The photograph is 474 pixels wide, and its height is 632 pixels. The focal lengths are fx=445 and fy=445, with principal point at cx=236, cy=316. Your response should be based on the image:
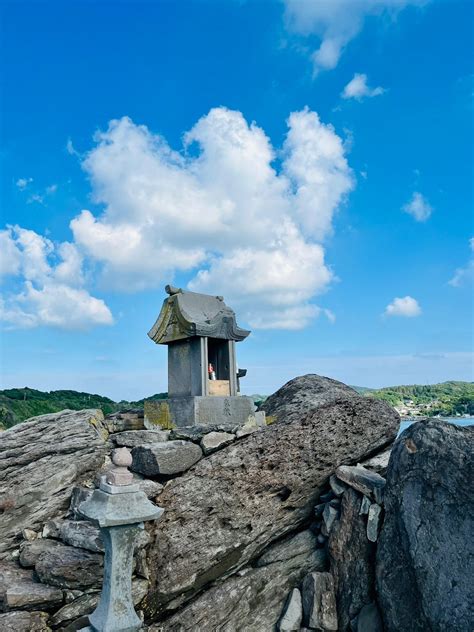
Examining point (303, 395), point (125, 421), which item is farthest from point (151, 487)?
point (303, 395)

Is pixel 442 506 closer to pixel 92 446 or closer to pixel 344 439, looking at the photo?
pixel 344 439

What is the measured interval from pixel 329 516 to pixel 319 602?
1328 mm

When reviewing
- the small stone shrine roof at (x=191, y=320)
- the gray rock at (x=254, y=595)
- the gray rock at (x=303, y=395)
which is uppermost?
the small stone shrine roof at (x=191, y=320)

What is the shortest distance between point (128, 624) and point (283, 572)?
3186 millimetres

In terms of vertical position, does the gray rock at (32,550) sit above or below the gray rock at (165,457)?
below

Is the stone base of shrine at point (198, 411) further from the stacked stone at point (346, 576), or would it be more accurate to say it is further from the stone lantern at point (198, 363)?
the stacked stone at point (346, 576)

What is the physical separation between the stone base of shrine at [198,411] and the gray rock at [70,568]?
Answer: 3.36m

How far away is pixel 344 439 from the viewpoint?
8719 mm

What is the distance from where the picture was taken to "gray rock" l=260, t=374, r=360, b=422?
32.0ft

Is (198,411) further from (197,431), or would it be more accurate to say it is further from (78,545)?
(78,545)

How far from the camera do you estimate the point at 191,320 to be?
32.9ft

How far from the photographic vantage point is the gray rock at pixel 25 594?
6.00m

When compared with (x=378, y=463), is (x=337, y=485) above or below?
below

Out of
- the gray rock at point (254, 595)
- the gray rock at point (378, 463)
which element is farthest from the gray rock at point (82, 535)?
the gray rock at point (378, 463)
